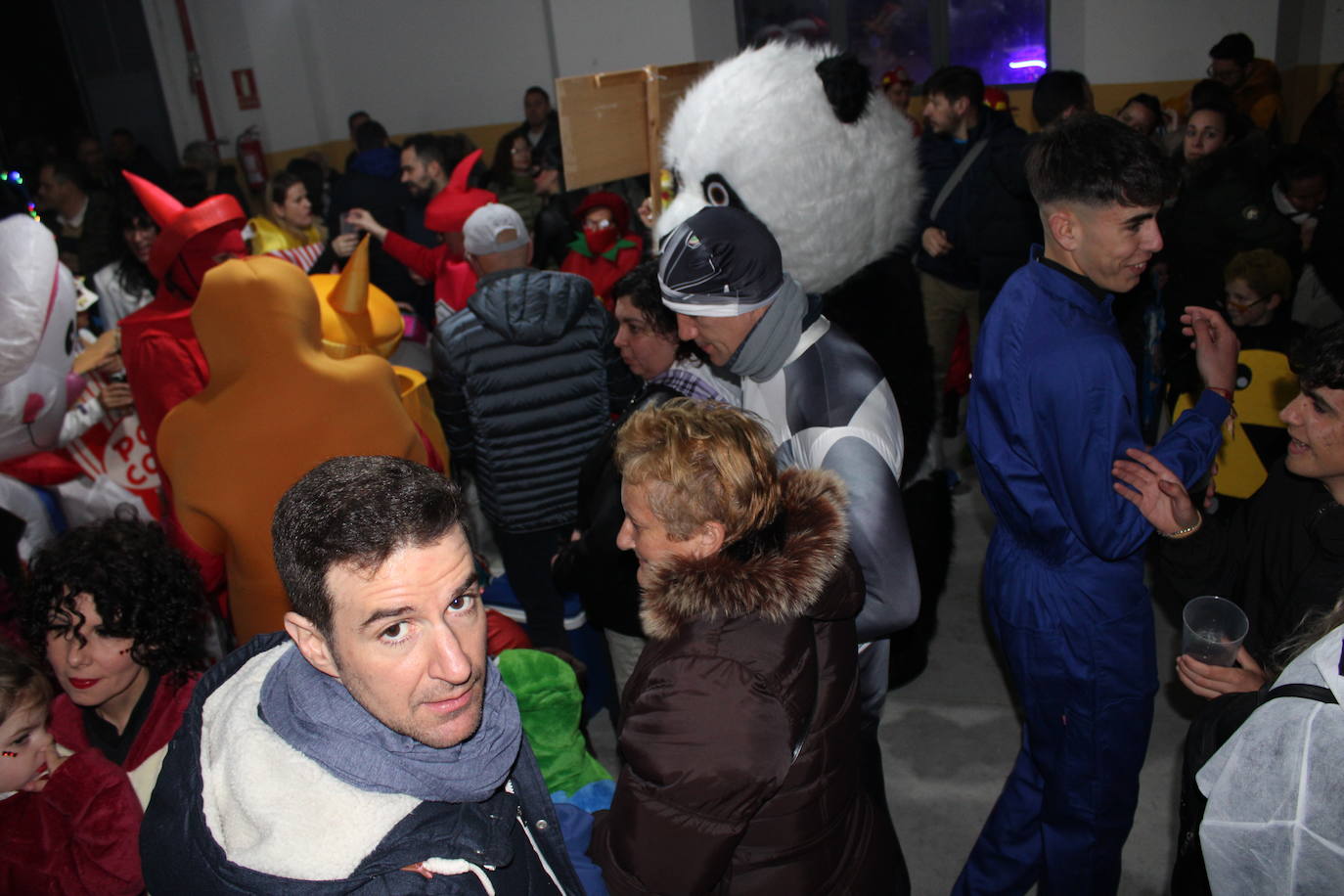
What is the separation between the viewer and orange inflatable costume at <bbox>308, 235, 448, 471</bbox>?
3.24 metres

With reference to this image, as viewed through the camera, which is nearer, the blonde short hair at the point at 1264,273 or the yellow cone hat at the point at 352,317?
the yellow cone hat at the point at 352,317

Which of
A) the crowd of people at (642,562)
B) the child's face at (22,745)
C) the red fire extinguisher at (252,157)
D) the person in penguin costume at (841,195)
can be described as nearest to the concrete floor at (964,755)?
the crowd of people at (642,562)

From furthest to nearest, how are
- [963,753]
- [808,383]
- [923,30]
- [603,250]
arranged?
[923,30]
[603,250]
[963,753]
[808,383]

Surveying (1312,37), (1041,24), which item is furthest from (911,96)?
(1312,37)

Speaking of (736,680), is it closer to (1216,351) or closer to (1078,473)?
(1078,473)

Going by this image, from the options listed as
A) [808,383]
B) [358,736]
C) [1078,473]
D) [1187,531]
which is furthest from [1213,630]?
[358,736]

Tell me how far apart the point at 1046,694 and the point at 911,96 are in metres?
8.45

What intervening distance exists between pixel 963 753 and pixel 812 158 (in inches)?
80.2

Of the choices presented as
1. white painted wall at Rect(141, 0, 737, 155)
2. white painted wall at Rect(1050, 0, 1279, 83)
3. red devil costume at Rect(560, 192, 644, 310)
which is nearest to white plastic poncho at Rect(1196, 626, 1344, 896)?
red devil costume at Rect(560, 192, 644, 310)

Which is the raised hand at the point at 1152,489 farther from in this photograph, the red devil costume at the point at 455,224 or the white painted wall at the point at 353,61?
the white painted wall at the point at 353,61

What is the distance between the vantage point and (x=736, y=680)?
4.82 feet

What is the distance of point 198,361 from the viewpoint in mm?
2775

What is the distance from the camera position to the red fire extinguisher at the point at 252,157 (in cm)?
1131

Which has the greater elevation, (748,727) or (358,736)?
(358,736)
